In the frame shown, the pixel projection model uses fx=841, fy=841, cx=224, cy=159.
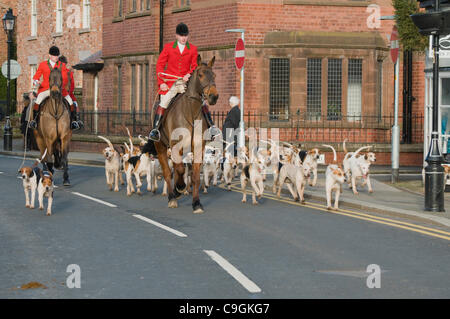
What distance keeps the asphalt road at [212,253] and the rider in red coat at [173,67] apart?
1.79 meters

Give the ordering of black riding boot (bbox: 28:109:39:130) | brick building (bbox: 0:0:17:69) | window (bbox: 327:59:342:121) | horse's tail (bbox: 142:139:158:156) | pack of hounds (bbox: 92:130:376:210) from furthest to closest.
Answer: brick building (bbox: 0:0:17:69)
window (bbox: 327:59:342:121)
black riding boot (bbox: 28:109:39:130)
horse's tail (bbox: 142:139:158:156)
pack of hounds (bbox: 92:130:376:210)

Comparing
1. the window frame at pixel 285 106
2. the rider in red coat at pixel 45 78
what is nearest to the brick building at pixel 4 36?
the window frame at pixel 285 106

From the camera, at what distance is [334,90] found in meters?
28.5

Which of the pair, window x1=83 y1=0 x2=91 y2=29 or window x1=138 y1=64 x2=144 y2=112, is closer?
window x1=138 y1=64 x2=144 y2=112

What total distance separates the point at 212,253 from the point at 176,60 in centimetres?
582

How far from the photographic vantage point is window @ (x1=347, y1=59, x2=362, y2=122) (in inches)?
1130

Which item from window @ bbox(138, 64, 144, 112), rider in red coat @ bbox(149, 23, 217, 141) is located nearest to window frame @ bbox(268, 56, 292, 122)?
window @ bbox(138, 64, 144, 112)

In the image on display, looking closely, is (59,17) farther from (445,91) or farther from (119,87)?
(445,91)

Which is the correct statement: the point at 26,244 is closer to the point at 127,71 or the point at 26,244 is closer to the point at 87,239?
the point at 87,239

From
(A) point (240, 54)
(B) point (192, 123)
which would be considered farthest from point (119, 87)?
(B) point (192, 123)

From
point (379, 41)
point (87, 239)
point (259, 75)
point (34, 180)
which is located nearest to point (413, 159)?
point (379, 41)

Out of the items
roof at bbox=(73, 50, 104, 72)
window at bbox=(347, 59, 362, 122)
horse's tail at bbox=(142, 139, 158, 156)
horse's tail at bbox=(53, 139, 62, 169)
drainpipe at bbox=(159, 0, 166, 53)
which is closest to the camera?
horse's tail at bbox=(142, 139, 158, 156)

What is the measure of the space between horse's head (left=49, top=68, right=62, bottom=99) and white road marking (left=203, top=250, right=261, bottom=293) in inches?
344

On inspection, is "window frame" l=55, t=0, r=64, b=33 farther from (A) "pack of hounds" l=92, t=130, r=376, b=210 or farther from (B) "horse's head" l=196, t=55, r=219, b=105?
(B) "horse's head" l=196, t=55, r=219, b=105
